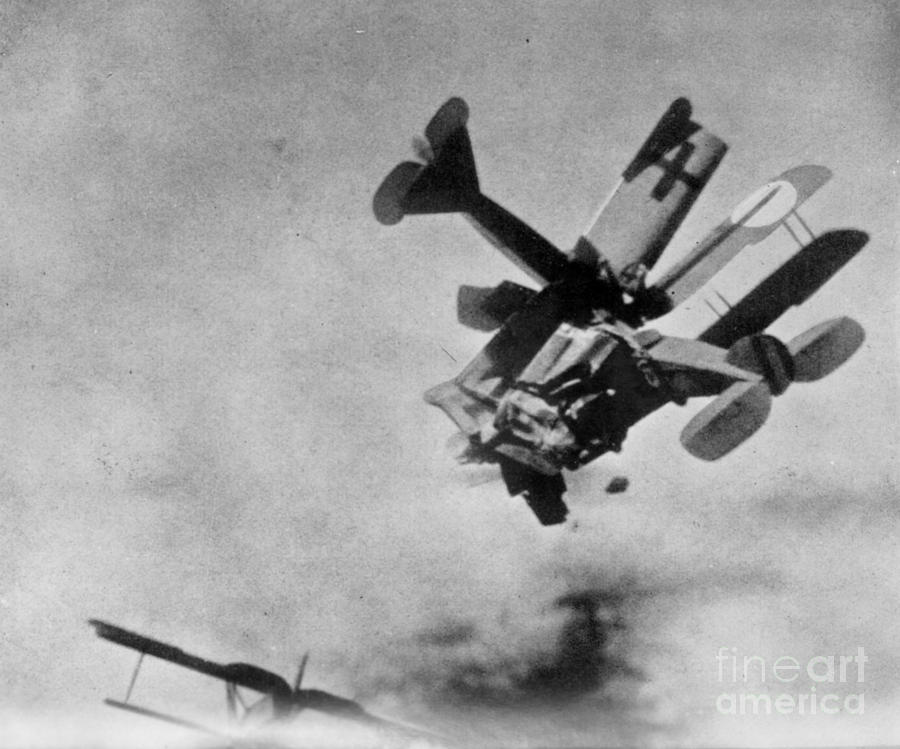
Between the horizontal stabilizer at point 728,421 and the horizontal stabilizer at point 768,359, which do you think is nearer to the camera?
the horizontal stabilizer at point 728,421

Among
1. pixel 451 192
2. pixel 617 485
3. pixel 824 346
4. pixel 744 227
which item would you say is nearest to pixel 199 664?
pixel 617 485

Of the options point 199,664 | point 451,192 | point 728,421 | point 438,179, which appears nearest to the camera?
point 728,421

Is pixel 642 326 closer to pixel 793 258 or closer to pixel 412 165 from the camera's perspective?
pixel 793 258

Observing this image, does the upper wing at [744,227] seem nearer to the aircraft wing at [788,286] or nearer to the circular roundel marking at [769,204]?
the circular roundel marking at [769,204]

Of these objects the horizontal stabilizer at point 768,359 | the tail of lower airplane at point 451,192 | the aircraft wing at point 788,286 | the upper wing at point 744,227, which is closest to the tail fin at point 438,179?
the tail of lower airplane at point 451,192

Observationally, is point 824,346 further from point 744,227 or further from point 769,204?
point 769,204

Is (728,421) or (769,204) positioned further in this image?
(769,204)
